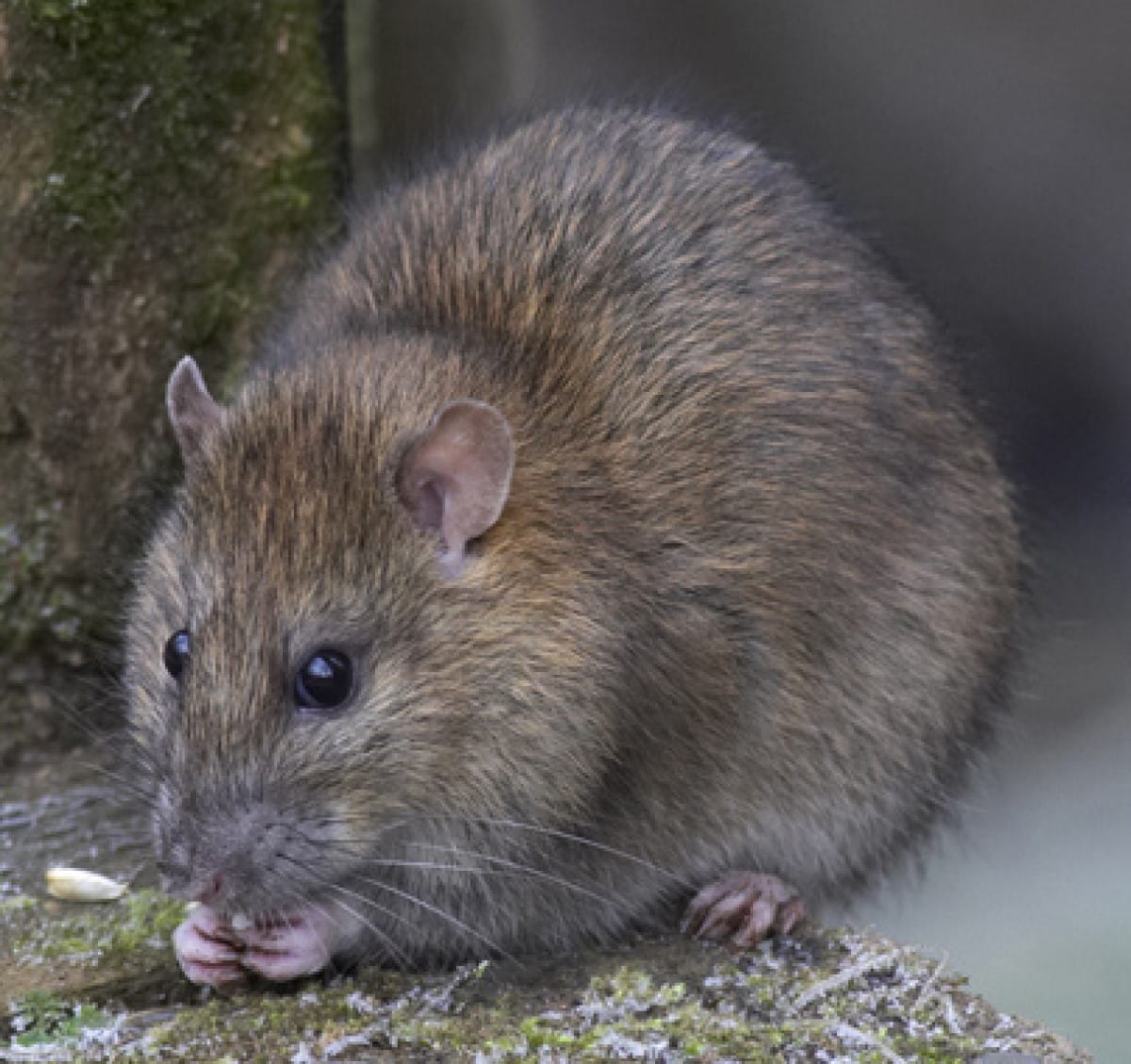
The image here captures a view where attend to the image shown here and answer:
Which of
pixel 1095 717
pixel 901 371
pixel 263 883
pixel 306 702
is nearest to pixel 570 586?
pixel 306 702

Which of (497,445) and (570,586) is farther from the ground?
(497,445)

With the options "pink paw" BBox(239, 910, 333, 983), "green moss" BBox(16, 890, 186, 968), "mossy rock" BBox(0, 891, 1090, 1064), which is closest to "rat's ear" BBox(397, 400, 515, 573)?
"pink paw" BBox(239, 910, 333, 983)

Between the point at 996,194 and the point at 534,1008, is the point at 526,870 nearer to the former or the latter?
the point at 534,1008

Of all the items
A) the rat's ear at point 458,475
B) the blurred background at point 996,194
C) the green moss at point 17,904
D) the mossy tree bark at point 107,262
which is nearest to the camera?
the rat's ear at point 458,475

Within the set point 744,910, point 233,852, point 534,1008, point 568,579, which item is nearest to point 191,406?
point 568,579

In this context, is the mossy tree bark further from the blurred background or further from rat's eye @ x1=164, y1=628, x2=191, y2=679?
rat's eye @ x1=164, y1=628, x2=191, y2=679

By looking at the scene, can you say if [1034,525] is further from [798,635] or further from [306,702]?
[306,702]

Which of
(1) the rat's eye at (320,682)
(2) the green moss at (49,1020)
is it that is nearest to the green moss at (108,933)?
(2) the green moss at (49,1020)

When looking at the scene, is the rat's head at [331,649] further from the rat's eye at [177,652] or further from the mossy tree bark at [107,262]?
the mossy tree bark at [107,262]

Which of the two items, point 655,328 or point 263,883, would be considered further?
point 655,328
